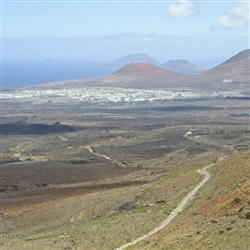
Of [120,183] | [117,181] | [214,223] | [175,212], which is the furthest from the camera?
[117,181]

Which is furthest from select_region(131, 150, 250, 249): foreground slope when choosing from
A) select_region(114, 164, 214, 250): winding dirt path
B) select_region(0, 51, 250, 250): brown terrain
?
select_region(114, 164, 214, 250): winding dirt path

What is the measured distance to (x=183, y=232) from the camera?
22.8m

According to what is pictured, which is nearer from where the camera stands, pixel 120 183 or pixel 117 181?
pixel 120 183

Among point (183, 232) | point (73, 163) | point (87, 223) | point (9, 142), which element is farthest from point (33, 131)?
point (183, 232)

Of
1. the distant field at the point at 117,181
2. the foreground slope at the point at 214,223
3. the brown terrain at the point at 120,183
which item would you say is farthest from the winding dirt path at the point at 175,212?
the foreground slope at the point at 214,223

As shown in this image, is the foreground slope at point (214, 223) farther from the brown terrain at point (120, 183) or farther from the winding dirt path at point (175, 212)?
the winding dirt path at point (175, 212)

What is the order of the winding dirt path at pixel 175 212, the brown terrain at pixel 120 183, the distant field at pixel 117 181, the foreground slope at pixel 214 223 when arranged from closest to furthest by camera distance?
the foreground slope at pixel 214 223 → the winding dirt path at pixel 175 212 → the brown terrain at pixel 120 183 → the distant field at pixel 117 181

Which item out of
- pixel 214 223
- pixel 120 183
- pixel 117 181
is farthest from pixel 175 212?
pixel 117 181

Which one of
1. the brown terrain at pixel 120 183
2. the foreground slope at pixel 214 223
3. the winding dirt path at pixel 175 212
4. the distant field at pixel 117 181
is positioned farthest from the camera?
the distant field at pixel 117 181

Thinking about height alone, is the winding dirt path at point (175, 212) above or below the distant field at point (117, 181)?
above

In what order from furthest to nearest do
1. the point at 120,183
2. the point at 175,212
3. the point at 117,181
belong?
the point at 117,181
the point at 120,183
the point at 175,212

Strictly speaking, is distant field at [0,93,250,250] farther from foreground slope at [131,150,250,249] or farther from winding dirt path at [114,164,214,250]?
winding dirt path at [114,164,214,250]

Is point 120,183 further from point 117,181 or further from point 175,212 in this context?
point 175,212

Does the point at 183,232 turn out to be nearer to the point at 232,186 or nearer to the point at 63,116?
the point at 232,186
